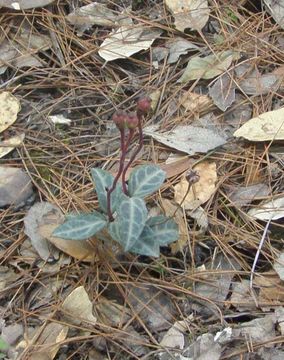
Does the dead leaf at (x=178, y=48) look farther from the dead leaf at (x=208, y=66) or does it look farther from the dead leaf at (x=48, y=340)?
the dead leaf at (x=48, y=340)

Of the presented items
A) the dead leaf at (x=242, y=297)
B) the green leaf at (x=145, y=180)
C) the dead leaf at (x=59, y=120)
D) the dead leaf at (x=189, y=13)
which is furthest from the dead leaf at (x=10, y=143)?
the dead leaf at (x=242, y=297)

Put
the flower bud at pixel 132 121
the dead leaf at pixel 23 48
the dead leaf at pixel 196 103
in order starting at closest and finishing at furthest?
the flower bud at pixel 132 121, the dead leaf at pixel 196 103, the dead leaf at pixel 23 48

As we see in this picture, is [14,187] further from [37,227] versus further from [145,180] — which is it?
[145,180]

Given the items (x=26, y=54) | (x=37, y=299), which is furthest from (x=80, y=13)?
(x=37, y=299)

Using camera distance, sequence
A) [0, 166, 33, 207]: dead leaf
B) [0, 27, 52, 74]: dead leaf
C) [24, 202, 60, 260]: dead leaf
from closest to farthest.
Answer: [24, 202, 60, 260]: dead leaf → [0, 166, 33, 207]: dead leaf → [0, 27, 52, 74]: dead leaf

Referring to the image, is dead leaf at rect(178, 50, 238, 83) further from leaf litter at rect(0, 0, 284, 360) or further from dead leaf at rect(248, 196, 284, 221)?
dead leaf at rect(248, 196, 284, 221)

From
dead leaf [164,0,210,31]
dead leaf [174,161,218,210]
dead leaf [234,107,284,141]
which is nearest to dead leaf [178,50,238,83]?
dead leaf [164,0,210,31]
